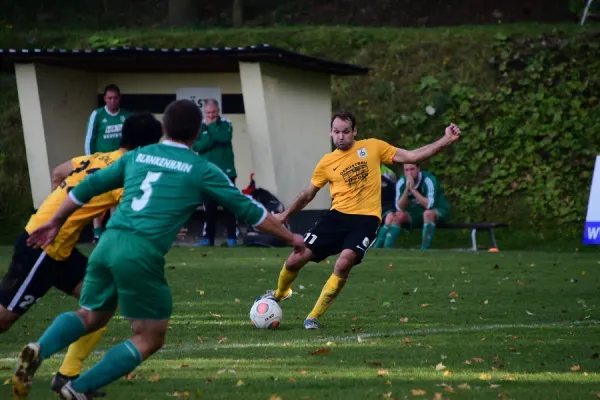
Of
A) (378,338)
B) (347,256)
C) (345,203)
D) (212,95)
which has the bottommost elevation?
(378,338)

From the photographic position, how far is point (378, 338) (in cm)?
1052

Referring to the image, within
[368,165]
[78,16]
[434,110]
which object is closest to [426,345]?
[368,165]

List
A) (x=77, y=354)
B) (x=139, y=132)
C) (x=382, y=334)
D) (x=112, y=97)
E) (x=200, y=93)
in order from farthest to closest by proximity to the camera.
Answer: (x=200, y=93) < (x=112, y=97) < (x=382, y=334) < (x=139, y=132) < (x=77, y=354)

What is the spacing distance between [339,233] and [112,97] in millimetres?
8957

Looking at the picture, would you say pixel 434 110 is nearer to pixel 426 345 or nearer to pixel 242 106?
pixel 242 106

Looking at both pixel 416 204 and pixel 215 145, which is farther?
pixel 416 204

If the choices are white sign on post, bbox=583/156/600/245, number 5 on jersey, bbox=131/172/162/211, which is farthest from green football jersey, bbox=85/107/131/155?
number 5 on jersey, bbox=131/172/162/211

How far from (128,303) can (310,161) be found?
16744mm

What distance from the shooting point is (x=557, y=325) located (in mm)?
11516

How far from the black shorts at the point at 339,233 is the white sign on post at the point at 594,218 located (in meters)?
1.83

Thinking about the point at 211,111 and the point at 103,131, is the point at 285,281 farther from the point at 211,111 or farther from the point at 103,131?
the point at 211,111

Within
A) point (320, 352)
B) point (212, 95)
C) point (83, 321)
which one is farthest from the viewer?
point (212, 95)

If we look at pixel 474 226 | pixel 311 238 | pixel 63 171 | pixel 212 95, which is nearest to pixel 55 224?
pixel 63 171

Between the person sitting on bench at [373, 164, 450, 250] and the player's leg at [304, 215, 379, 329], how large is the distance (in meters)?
9.41
